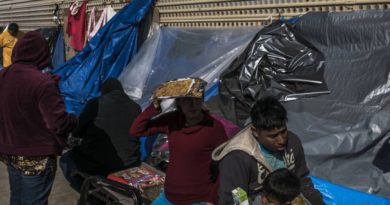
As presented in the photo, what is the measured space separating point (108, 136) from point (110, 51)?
3.05m

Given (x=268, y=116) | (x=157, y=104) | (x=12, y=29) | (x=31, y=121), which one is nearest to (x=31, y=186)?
(x=31, y=121)

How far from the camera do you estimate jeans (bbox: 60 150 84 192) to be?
5.42m

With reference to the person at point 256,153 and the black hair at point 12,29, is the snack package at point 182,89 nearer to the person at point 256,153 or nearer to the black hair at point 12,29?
the person at point 256,153

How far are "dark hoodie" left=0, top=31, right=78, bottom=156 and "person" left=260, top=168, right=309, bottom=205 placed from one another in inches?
62.8

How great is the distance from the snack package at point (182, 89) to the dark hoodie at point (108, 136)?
5.07ft

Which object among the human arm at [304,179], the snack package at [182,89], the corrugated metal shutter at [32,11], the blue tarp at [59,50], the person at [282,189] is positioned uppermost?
the snack package at [182,89]

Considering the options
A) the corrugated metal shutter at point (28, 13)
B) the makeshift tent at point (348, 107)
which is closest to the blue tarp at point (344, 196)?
the makeshift tent at point (348, 107)

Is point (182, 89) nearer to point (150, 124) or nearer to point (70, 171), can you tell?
point (150, 124)

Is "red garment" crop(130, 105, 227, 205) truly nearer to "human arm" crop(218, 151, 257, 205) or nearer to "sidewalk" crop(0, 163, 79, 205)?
"human arm" crop(218, 151, 257, 205)

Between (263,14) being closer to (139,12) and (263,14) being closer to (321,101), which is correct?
(321,101)

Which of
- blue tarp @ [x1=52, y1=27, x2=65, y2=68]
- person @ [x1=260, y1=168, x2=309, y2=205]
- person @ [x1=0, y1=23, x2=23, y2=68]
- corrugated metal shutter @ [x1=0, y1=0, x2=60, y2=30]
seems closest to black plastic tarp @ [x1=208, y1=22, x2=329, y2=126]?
person @ [x1=260, y1=168, x2=309, y2=205]

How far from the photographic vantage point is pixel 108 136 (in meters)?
4.61

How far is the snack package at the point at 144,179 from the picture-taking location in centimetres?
399

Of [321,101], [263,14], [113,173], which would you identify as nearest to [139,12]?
[263,14]
